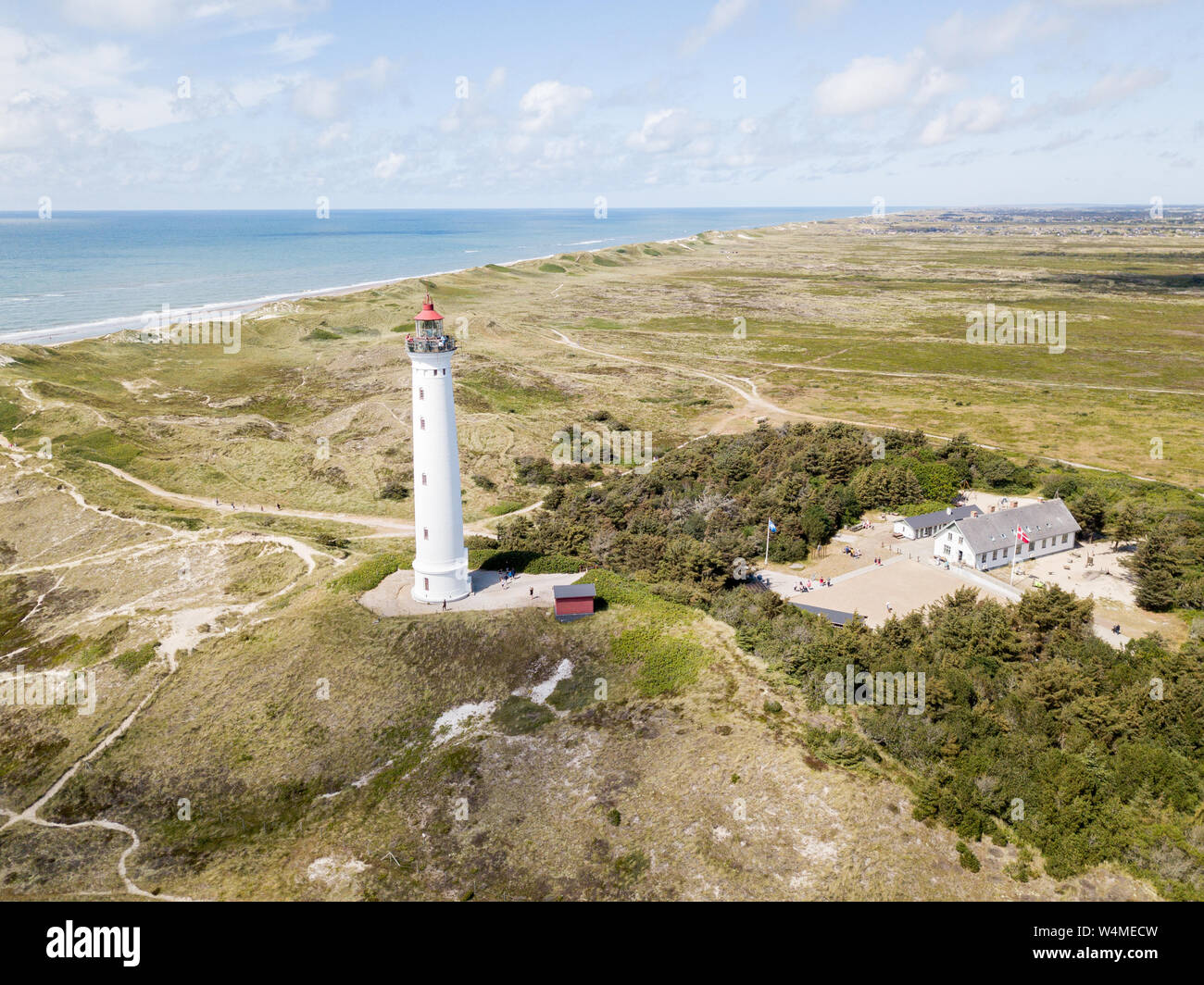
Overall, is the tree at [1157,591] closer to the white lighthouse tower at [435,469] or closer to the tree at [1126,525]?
the tree at [1126,525]

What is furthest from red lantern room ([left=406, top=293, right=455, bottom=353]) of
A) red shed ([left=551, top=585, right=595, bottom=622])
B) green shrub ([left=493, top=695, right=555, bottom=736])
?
green shrub ([left=493, top=695, right=555, bottom=736])

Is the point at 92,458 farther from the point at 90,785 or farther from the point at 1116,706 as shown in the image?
Answer: the point at 1116,706

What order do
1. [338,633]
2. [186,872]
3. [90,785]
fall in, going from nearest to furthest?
[186,872] → [90,785] → [338,633]

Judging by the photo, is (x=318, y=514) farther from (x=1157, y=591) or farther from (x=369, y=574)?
(x=1157, y=591)

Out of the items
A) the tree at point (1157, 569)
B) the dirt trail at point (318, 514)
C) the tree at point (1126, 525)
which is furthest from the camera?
the dirt trail at point (318, 514)

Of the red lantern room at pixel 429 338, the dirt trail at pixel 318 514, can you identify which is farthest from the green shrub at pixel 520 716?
the dirt trail at pixel 318 514

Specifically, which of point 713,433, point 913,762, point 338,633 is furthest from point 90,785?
point 713,433

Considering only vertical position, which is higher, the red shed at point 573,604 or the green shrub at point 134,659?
the red shed at point 573,604

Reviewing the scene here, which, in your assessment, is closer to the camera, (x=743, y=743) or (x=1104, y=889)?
(x=1104, y=889)
